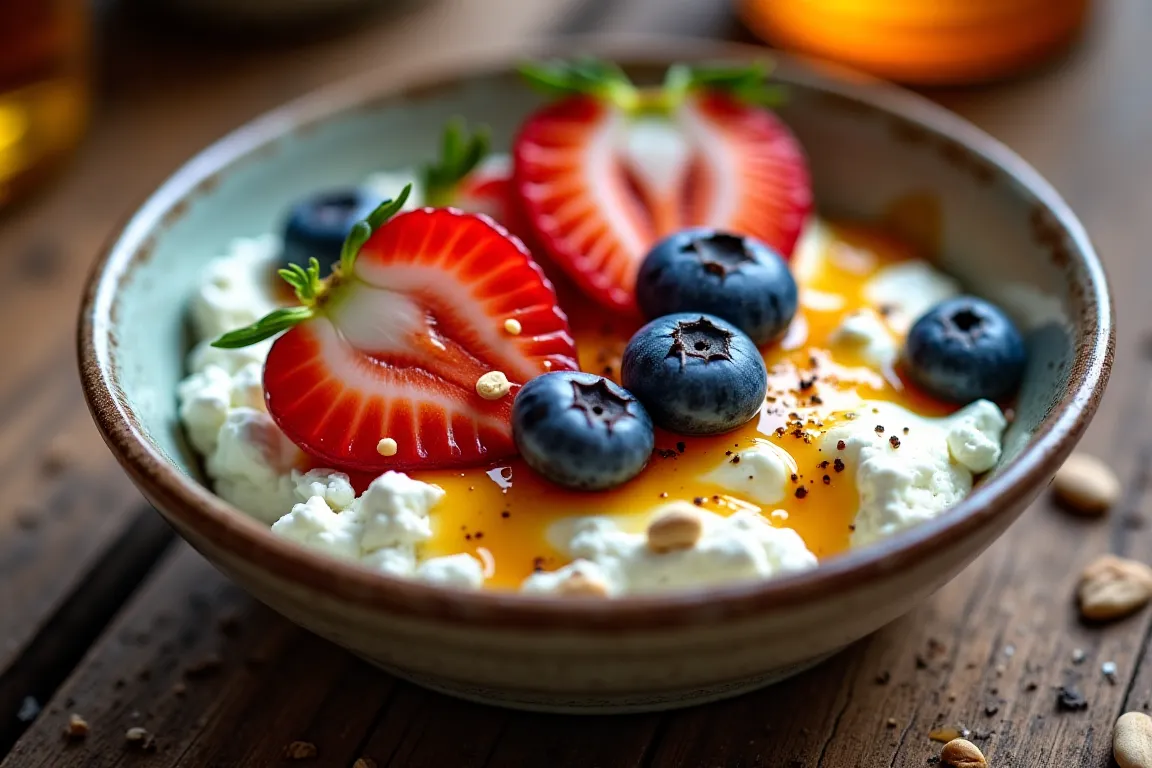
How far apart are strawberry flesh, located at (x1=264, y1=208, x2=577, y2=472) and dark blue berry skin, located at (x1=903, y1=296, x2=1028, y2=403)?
54cm

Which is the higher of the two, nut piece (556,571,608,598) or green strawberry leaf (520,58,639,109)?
A: green strawberry leaf (520,58,639,109)

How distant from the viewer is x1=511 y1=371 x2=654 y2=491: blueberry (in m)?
1.54

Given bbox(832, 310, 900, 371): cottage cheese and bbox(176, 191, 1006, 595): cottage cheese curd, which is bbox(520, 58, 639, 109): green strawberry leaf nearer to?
bbox(176, 191, 1006, 595): cottage cheese curd

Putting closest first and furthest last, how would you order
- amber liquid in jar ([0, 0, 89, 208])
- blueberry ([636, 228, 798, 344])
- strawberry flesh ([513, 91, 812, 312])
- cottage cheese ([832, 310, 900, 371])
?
blueberry ([636, 228, 798, 344]) < cottage cheese ([832, 310, 900, 371]) < strawberry flesh ([513, 91, 812, 312]) < amber liquid in jar ([0, 0, 89, 208])

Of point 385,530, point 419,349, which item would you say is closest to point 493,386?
point 419,349

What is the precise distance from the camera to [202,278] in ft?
6.88

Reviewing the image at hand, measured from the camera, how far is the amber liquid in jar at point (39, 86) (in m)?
2.66

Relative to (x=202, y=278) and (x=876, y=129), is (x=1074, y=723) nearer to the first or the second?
(x=876, y=129)

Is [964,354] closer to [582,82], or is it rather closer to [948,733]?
[948,733]

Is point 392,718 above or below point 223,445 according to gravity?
below

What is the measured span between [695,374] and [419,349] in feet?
1.34

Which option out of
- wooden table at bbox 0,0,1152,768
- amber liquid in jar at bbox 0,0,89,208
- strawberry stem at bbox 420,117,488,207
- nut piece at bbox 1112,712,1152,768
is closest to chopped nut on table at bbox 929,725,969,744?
wooden table at bbox 0,0,1152,768

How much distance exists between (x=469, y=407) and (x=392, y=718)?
453 millimetres

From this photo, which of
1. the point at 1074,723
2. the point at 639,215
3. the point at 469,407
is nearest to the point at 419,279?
the point at 469,407
